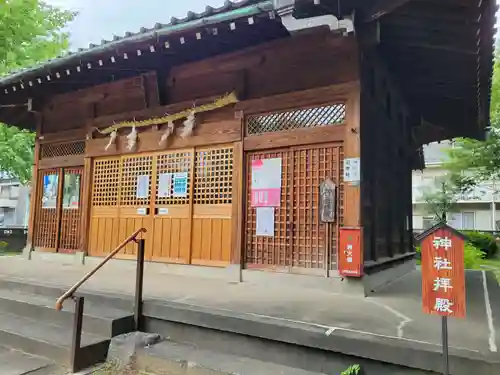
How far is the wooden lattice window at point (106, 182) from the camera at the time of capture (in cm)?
789

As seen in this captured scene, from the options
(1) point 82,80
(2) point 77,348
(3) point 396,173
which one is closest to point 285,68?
(3) point 396,173

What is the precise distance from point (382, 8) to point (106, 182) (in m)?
6.01

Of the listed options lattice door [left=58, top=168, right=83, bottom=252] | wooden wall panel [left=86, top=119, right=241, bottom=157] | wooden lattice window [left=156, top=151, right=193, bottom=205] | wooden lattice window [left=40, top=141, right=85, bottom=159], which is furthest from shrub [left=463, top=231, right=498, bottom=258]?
wooden lattice window [left=40, top=141, right=85, bottom=159]

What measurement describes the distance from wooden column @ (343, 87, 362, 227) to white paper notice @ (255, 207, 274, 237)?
3.93ft

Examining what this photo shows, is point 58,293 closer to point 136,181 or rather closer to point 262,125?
point 136,181

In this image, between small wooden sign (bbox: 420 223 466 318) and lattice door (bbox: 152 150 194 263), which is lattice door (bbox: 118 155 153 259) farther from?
small wooden sign (bbox: 420 223 466 318)

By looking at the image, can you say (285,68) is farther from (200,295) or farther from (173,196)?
(200,295)

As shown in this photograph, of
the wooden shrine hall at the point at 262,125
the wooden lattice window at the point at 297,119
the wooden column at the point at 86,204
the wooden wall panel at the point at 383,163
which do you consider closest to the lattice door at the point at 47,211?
the wooden shrine hall at the point at 262,125

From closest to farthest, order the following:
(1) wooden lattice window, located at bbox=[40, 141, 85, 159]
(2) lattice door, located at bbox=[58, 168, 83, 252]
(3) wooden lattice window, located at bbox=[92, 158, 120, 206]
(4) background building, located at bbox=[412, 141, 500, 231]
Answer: (3) wooden lattice window, located at bbox=[92, 158, 120, 206] < (2) lattice door, located at bbox=[58, 168, 83, 252] < (1) wooden lattice window, located at bbox=[40, 141, 85, 159] < (4) background building, located at bbox=[412, 141, 500, 231]

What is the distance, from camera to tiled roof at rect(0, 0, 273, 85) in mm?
4582

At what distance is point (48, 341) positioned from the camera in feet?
13.0

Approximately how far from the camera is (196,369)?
133 inches

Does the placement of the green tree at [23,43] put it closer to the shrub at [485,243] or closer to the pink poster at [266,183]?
the pink poster at [266,183]

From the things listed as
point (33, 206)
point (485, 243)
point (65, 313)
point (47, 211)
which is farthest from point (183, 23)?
point (485, 243)
